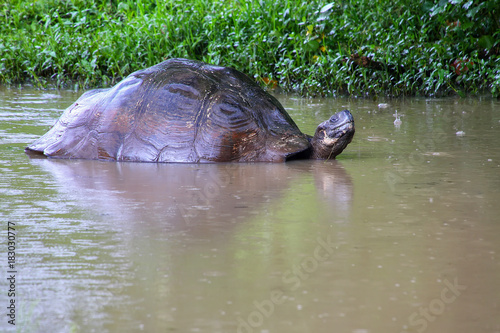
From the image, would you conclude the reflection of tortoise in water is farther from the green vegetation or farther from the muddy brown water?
the green vegetation

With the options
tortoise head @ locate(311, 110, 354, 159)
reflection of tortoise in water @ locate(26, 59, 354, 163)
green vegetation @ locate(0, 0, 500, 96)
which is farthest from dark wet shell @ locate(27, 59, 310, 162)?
green vegetation @ locate(0, 0, 500, 96)

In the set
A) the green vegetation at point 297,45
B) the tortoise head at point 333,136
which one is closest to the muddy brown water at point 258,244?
the tortoise head at point 333,136

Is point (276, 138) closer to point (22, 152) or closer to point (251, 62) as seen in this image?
point (22, 152)

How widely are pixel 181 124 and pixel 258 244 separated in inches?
82.1

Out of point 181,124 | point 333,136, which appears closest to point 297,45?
point 333,136

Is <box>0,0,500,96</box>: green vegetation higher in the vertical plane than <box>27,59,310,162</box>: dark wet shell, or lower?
higher

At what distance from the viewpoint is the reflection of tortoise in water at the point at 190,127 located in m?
4.34

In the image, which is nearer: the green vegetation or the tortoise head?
the tortoise head

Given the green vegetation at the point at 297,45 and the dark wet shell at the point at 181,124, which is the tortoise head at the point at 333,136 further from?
Result: the green vegetation at the point at 297,45

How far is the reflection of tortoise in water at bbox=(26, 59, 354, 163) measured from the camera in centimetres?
434

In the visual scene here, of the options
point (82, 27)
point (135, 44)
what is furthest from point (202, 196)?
point (82, 27)

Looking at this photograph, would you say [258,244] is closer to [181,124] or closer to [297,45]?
[181,124]

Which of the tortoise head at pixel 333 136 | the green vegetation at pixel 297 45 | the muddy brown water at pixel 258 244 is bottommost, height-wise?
the muddy brown water at pixel 258 244

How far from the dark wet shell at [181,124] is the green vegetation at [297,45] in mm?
3343
